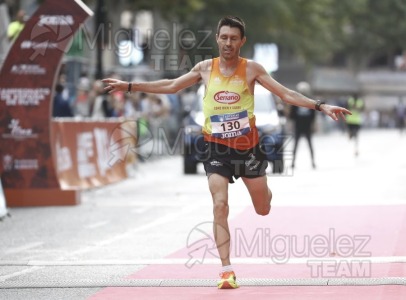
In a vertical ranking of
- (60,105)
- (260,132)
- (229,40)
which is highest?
(229,40)

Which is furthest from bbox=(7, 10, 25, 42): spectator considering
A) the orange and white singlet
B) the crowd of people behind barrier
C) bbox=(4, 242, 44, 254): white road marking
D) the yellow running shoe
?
the yellow running shoe

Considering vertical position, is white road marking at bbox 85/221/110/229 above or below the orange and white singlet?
below

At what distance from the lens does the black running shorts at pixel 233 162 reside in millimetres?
9553

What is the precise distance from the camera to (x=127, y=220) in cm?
1567

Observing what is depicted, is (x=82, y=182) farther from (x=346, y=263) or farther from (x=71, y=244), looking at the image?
(x=346, y=263)

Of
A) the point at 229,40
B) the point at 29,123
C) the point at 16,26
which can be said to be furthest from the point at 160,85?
the point at 16,26

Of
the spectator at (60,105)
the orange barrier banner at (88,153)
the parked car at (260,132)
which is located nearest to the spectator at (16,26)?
the orange barrier banner at (88,153)

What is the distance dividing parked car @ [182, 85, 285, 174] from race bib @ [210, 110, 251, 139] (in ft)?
44.2

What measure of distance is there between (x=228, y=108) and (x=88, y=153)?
12188mm

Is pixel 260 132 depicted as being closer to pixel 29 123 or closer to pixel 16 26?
pixel 16 26

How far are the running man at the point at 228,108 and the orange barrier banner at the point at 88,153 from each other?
8.89 meters

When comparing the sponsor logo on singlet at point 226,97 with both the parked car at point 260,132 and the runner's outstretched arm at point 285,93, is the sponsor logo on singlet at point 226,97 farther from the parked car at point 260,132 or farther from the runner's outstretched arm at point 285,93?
the parked car at point 260,132

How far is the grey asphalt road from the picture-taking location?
1050cm

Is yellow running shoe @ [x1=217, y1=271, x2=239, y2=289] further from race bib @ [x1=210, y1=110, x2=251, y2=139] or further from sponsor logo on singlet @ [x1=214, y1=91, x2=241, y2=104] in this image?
sponsor logo on singlet @ [x1=214, y1=91, x2=241, y2=104]
